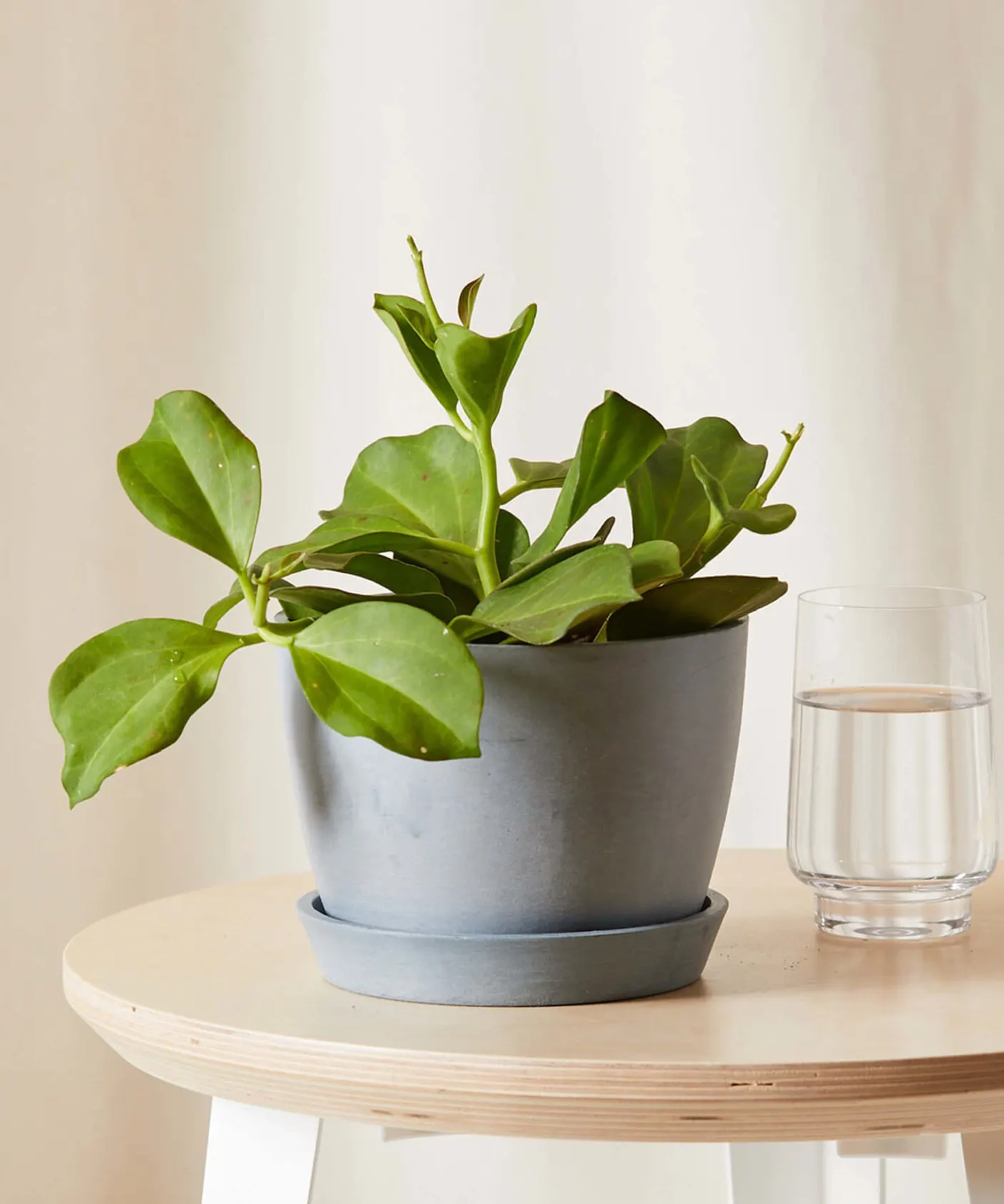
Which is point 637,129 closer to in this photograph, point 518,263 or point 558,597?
point 518,263

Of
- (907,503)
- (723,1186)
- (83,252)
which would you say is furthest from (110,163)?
(723,1186)

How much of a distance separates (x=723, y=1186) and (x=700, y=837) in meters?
0.85

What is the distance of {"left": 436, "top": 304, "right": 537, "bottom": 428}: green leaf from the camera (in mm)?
564

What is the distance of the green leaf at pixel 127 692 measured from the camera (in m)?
0.58

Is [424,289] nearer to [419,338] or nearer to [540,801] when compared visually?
[419,338]

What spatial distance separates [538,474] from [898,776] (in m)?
0.21

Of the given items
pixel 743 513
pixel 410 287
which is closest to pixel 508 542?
pixel 743 513

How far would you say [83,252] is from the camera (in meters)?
1.27

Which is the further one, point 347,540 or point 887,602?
point 887,602

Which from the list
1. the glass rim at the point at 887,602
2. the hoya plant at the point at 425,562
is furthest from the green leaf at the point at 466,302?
the glass rim at the point at 887,602

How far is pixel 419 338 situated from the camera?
24.6 inches

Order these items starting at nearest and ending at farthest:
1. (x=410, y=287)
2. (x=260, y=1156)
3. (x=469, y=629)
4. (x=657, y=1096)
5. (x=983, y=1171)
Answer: (x=657, y=1096) < (x=469, y=629) < (x=260, y=1156) < (x=983, y=1171) < (x=410, y=287)

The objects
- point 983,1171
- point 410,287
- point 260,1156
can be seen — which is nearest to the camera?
point 260,1156

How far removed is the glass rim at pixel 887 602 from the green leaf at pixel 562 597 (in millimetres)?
217
